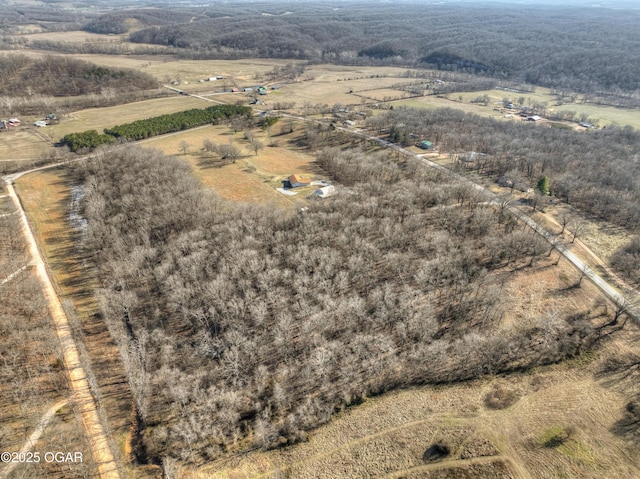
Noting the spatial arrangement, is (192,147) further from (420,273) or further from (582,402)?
(582,402)

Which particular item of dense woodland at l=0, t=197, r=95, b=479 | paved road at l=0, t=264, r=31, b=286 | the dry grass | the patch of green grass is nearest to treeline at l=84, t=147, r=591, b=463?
dense woodland at l=0, t=197, r=95, b=479

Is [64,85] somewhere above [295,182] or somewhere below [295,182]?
above

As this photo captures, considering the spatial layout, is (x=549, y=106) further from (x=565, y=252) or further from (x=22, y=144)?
(x=22, y=144)

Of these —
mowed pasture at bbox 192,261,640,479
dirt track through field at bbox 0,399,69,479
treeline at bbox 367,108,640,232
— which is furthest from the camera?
treeline at bbox 367,108,640,232

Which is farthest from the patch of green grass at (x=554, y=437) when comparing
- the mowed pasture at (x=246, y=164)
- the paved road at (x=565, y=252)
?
the mowed pasture at (x=246, y=164)

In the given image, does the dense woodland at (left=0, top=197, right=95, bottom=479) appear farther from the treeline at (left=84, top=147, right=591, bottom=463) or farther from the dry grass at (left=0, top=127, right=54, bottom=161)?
the dry grass at (left=0, top=127, right=54, bottom=161)

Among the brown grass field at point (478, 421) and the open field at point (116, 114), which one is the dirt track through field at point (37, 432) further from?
the open field at point (116, 114)

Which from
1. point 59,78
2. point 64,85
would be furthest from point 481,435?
point 59,78
